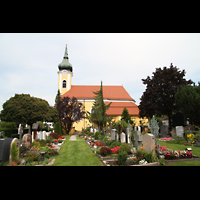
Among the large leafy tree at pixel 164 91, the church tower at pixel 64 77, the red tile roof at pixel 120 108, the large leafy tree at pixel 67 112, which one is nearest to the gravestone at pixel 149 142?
the large leafy tree at pixel 164 91

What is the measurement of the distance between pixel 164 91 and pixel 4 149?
2167 centimetres

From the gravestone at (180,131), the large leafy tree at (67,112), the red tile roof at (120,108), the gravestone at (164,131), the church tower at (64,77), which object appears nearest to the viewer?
the gravestone at (180,131)

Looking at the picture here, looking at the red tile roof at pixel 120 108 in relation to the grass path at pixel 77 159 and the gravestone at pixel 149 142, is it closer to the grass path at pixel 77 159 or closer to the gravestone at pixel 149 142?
the grass path at pixel 77 159

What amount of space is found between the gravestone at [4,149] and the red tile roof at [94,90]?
31.9 metres

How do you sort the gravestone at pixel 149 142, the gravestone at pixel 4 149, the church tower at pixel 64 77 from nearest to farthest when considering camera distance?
the gravestone at pixel 4 149 < the gravestone at pixel 149 142 < the church tower at pixel 64 77

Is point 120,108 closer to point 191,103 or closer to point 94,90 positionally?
point 94,90

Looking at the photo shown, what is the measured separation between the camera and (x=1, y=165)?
7309mm

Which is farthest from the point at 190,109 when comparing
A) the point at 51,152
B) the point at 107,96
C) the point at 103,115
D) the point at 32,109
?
the point at 107,96

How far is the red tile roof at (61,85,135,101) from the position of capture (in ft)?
133

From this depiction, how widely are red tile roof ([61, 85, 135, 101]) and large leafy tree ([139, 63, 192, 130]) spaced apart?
1696cm

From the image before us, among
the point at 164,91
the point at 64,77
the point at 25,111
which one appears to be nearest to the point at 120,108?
the point at 164,91

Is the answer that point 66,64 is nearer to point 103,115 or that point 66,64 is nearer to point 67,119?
point 67,119

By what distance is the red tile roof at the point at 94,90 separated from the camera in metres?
40.6

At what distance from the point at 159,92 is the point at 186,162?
56.6ft
